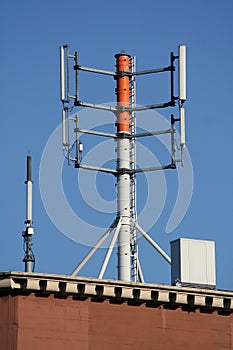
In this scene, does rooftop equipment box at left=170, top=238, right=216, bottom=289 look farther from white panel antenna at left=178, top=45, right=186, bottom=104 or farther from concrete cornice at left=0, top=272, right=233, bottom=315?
white panel antenna at left=178, top=45, right=186, bottom=104

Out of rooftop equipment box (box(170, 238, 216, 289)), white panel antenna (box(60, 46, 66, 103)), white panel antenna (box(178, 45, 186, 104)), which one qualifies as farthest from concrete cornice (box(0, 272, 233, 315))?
white panel antenna (box(60, 46, 66, 103))

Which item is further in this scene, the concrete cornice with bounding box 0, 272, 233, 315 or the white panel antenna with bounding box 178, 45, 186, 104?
the white panel antenna with bounding box 178, 45, 186, 104

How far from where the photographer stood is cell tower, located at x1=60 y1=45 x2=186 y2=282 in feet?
206

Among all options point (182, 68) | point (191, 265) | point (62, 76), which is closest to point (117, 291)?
point (191, 265)

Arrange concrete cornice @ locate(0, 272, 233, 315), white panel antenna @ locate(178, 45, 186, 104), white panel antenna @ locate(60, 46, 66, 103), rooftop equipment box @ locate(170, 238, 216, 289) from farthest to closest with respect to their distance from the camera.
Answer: white panel antenna @ locate(60, 46, 66, 103)
white panel antenna @ locate(178, 45, 186, 104)
rooftop equipment box @ locate(170, 238, 216, 289)
concrete cornice @ locate(0, 272, 233, 315)

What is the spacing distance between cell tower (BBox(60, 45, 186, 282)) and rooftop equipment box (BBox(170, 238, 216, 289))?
5401 mm

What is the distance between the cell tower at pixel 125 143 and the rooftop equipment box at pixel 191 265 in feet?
17.7

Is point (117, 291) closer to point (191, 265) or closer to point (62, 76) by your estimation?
point (191, 265)

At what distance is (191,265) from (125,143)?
12.0 m

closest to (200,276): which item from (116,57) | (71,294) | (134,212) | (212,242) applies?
(212,242)

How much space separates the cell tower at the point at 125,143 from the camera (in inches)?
2470

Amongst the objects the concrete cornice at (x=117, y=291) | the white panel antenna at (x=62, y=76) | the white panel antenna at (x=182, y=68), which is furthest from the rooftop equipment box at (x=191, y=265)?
the white panel antenna at (x=62, y=76)

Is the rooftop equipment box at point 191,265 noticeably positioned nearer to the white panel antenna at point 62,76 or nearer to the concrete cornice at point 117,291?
the concrete cornice at point 117,291

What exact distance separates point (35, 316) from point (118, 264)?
14.2 meters
